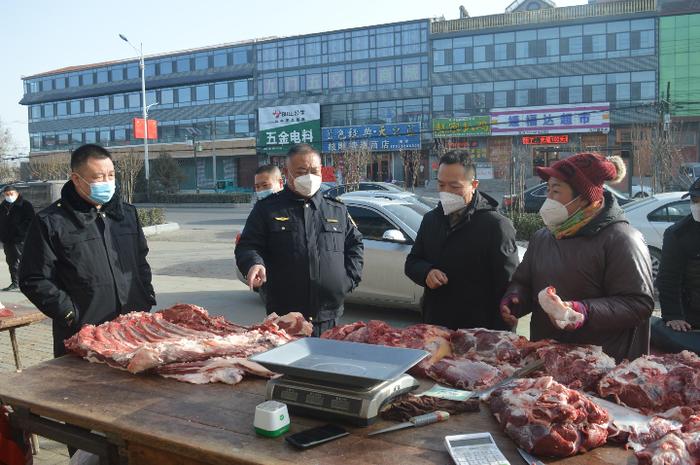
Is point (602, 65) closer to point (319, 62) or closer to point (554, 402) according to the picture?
point (319, 62)

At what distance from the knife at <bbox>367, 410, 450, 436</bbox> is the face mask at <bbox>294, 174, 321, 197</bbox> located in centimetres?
211

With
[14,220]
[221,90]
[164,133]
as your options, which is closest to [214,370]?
[14,220]

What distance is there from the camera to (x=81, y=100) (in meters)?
66.6

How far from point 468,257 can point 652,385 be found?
160 centimetres

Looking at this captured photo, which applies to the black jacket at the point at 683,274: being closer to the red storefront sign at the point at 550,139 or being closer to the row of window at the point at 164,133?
the red storefront sign at the point at 550,139

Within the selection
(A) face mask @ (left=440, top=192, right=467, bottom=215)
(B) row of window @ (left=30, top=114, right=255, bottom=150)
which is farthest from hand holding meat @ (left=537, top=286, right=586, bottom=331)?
(B) row of window @ (left=30, top=114, right=255, bottom=150)

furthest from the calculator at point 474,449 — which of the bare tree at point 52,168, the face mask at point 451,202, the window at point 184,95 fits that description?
the window at point 184,95

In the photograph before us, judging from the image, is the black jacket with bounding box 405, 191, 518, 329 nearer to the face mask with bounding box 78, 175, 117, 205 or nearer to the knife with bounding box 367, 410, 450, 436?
the knife with bounding box 367, 410, 450, 436

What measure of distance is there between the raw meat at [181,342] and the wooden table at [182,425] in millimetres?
78

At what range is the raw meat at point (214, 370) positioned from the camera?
2977 millimetres

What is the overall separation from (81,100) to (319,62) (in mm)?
29412

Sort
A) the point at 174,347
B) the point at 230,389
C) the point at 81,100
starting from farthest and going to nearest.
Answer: the point at 81,100 < the point at 174,347 < the point at 230,389

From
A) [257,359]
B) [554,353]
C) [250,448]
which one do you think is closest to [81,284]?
[257,359]

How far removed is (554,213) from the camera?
3371mm
